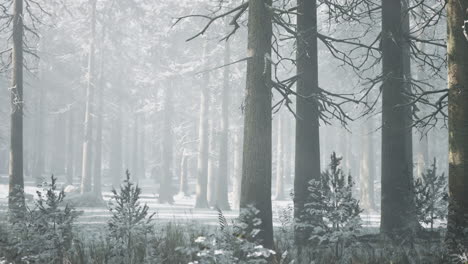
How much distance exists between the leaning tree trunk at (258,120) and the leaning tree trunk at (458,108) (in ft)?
9.75

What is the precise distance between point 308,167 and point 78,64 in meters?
32.9

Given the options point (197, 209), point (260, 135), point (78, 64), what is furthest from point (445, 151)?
point (260, 135)

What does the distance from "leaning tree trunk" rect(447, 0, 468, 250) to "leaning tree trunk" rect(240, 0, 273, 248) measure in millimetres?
2972

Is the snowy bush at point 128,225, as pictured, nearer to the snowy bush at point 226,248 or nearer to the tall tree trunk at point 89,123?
the snowy bush at point 226,248

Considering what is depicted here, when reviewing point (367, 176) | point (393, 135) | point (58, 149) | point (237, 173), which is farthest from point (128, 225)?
point (58, 149)

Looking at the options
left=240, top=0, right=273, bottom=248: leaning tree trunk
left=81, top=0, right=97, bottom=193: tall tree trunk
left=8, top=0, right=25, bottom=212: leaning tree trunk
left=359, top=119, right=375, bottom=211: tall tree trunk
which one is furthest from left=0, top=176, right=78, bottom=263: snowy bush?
left=359, top=119, right=375, bottom=211: tall tree trunk

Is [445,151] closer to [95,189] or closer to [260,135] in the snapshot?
[95,189]

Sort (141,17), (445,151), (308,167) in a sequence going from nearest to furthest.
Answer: (308,167) → (141,17) → (445,151)

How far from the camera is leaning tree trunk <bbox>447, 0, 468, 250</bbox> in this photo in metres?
6.82

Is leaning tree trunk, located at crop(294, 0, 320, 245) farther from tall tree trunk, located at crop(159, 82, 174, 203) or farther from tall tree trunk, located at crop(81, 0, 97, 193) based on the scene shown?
tall tree trunk, located at crop(159, 82, 174, 203)

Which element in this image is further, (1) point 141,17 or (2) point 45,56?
(2) point 45,56

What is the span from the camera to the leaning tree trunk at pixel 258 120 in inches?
330

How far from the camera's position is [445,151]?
126 feet

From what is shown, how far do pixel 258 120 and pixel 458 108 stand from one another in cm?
325
